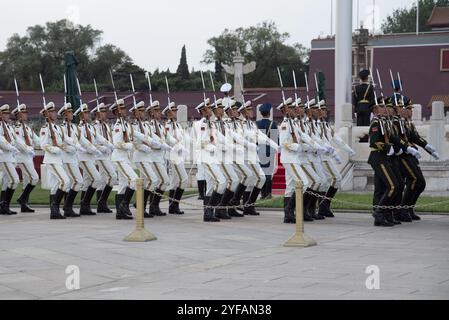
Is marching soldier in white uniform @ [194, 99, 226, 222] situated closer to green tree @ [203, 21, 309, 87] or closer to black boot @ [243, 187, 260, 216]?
black boot @ [243, 187, 260, 216]

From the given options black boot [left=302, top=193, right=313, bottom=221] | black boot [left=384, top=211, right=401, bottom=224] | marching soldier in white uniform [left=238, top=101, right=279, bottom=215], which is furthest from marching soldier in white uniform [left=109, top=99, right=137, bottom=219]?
black boot [left=384, top=211, right=401, bottom=224]

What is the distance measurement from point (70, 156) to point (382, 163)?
5946mm

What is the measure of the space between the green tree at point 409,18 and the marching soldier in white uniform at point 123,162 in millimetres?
73360

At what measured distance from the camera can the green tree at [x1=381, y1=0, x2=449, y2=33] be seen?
303ft

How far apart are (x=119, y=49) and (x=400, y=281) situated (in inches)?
2483

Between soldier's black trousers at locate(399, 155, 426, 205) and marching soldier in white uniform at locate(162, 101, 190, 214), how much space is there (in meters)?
4.25

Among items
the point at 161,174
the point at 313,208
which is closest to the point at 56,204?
the point at 161,174

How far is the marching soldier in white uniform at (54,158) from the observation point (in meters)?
17.9

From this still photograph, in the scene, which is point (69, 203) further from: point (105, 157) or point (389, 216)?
point (389, 216)

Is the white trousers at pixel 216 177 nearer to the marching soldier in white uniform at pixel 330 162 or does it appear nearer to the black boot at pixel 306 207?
the black boot at pixel 306 207

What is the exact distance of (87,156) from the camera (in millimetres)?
18641
